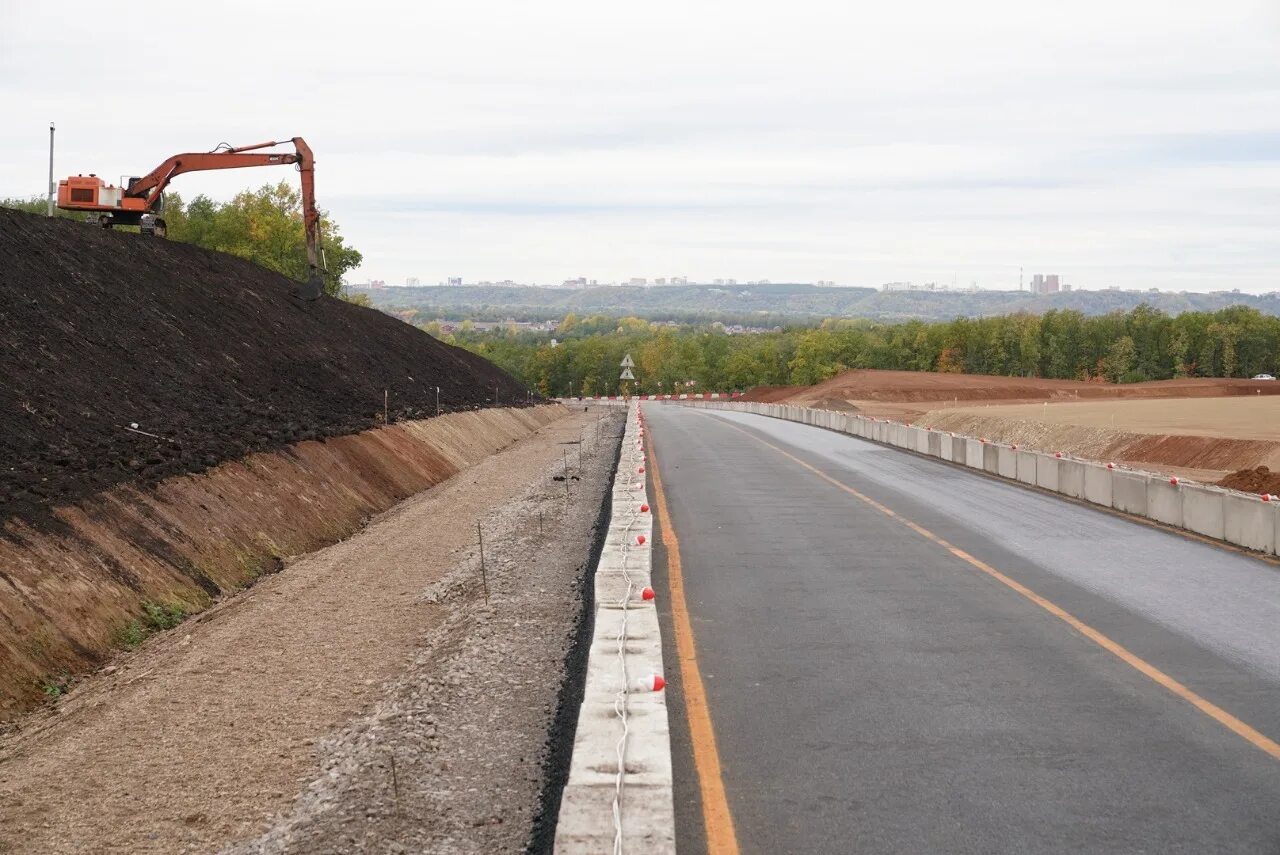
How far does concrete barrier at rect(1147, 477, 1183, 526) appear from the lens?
1914 centimetres

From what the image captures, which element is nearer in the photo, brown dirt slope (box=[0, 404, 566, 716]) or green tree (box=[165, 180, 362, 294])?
brown dirt slope (box=[0, 404, 566, 716])

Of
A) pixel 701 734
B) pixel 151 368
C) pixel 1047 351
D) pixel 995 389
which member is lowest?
pixel 701 734

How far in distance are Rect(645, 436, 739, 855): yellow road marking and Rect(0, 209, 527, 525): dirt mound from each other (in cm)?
770

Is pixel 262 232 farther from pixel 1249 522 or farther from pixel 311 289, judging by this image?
pixel 1249 522

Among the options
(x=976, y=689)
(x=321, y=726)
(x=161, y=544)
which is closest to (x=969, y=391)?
(x=161, y=544)

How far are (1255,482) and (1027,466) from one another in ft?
15.0

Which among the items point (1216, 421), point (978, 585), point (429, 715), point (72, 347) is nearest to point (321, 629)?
point (429, 715)

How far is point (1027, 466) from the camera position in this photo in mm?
27125

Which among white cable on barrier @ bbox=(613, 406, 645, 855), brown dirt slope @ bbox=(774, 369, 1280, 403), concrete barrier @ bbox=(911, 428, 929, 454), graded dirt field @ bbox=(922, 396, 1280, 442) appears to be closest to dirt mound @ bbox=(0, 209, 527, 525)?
white cable on barrier @ bbox=(613, 406, 645, 855)

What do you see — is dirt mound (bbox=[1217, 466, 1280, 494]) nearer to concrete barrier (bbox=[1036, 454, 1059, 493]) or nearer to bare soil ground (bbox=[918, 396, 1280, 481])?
concrete barrier (bbox=[1036, 454, 1059, 493])

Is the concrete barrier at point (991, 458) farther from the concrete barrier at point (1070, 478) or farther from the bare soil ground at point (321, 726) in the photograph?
the bare soil ground at point (321, 726)

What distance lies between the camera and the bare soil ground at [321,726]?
7570 mm

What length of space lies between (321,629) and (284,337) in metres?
26.9

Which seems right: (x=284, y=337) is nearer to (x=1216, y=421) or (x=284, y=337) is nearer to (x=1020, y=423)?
(x=1020, y=423)
